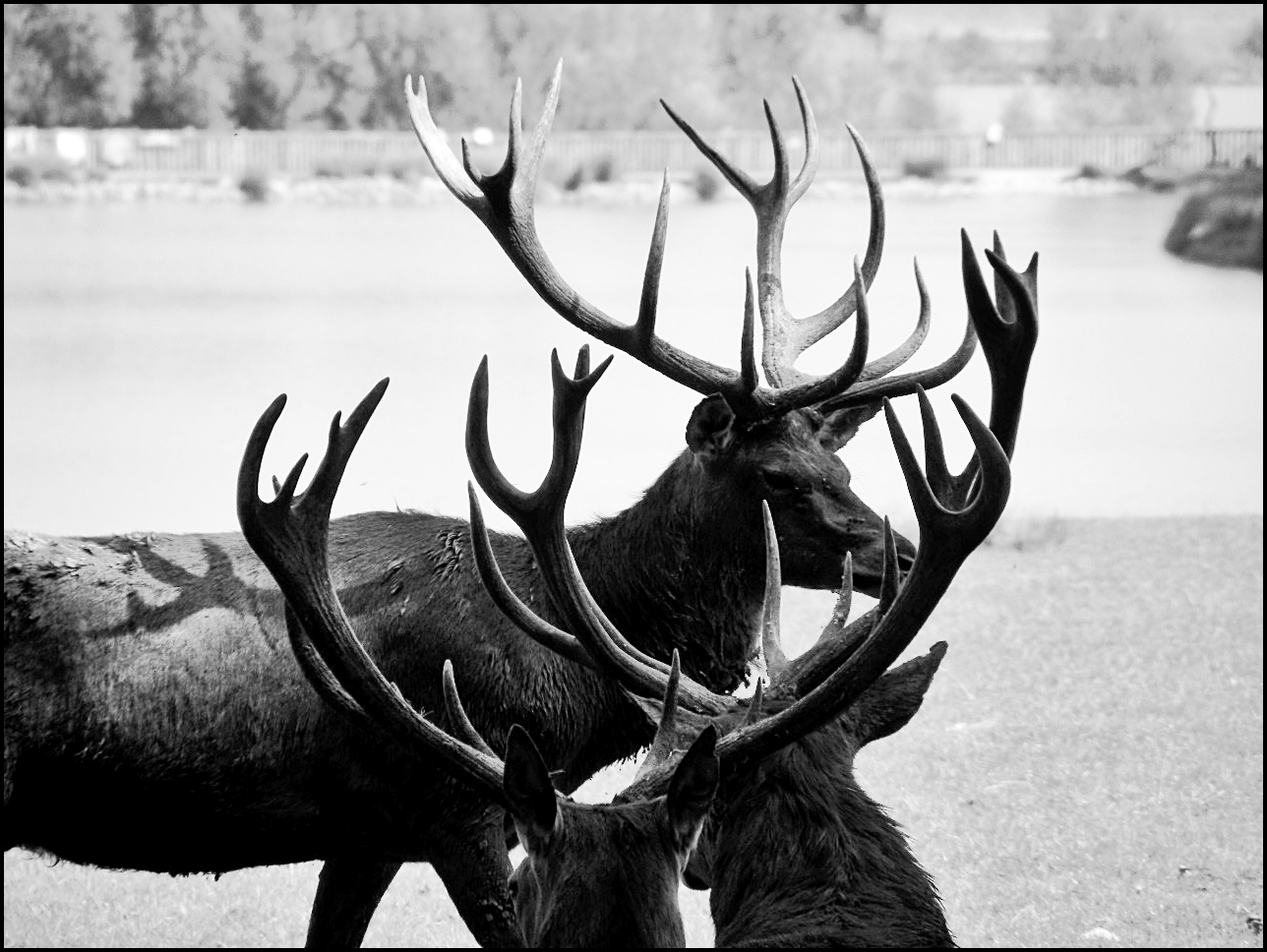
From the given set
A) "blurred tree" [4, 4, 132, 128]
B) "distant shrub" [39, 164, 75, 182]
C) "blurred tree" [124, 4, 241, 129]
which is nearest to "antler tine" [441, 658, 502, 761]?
"blurred tree" [124, 4, 241, 129]

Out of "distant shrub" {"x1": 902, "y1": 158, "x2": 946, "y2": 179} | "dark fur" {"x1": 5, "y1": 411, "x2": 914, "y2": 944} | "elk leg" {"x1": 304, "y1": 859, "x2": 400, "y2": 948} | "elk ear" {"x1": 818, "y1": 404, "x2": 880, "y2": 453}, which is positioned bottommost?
"distant shrub" {"x1": 902, "y1": 158, "x2": 946, "y2": 179}

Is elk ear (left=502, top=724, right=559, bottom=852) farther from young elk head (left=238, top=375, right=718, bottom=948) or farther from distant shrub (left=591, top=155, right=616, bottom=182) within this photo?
distant shrub (left=591, top=155, right=616, bottom=182)

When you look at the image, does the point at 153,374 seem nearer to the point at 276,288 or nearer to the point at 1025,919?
the point at 276,288

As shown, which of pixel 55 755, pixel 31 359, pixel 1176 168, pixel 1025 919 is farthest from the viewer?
pixel 1176 168

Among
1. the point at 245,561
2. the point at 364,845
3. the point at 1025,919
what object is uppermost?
the point at 245,561

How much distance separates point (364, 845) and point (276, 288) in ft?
57.2

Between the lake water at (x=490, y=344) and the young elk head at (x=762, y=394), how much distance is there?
1.73ft

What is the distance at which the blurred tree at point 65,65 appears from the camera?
17.1 m

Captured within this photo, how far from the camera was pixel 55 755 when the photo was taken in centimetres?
272

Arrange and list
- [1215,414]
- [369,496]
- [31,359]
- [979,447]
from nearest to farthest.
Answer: [979,447], [369,496], [1215,414], [31,359]

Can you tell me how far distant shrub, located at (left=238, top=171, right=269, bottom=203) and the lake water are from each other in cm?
60

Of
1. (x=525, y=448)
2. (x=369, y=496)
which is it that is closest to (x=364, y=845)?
(x=369, y=496)

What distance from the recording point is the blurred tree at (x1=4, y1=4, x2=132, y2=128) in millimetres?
17094

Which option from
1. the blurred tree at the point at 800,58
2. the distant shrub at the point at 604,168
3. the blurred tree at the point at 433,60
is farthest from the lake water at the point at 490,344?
the blurred tree at the point at 433,60
